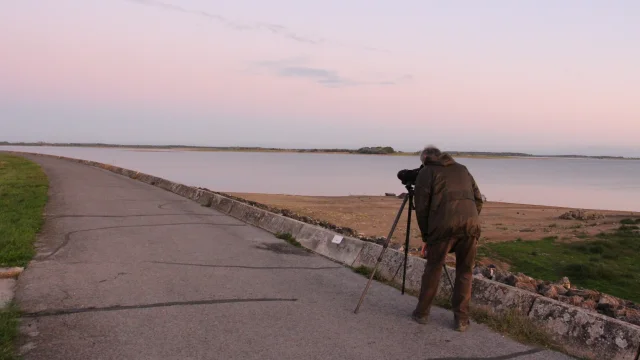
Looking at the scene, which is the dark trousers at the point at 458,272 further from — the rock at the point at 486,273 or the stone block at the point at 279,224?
the stone block at the point at 279,224

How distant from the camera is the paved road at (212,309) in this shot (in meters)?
4.59

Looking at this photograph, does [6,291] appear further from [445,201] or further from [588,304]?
[588,304]

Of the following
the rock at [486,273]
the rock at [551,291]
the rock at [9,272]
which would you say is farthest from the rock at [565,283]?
the rock at [9,272]

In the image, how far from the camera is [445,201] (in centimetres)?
518

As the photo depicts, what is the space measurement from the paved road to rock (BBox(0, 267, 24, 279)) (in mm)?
136

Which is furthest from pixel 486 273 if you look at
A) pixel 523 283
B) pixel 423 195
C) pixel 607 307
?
pixel 423 195

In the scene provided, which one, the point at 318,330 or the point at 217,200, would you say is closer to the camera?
the point at 318,330

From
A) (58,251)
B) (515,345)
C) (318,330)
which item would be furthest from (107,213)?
(515,345)

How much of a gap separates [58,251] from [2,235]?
46.8 inches

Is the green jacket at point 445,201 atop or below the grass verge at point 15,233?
atop

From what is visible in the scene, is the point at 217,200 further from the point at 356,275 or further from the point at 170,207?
the point at 356,275

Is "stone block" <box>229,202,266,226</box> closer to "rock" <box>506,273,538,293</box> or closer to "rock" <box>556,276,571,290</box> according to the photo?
"rock" <box>506,273,538,293</box>

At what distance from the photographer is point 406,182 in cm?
577

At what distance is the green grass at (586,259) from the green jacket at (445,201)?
23.2 feet
